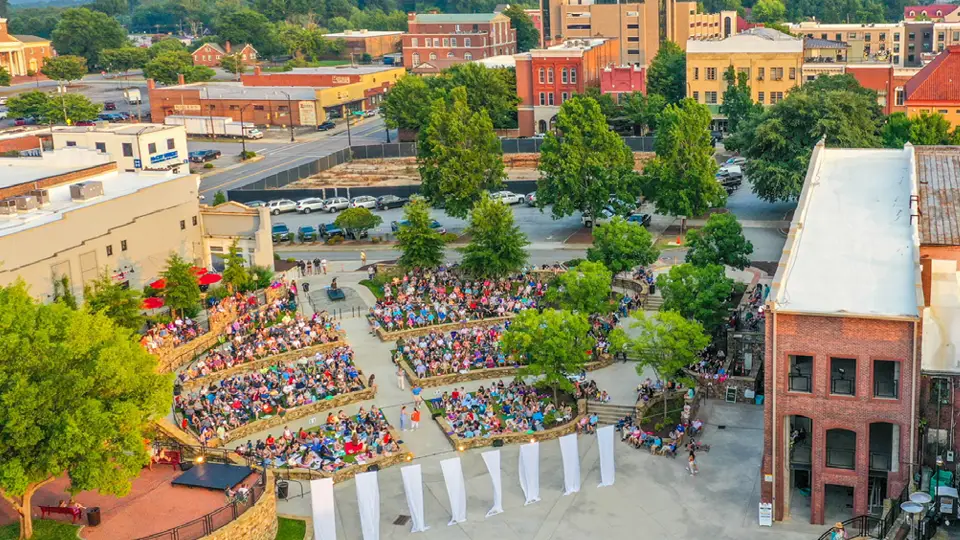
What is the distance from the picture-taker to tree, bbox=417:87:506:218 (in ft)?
268

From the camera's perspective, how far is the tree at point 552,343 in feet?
161

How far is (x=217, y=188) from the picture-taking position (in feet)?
346

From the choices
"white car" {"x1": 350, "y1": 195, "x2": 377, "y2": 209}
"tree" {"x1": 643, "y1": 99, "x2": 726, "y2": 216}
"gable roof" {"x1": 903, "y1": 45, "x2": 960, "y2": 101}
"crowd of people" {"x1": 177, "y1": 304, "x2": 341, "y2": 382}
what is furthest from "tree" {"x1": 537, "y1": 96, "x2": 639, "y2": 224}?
"gable roof" {"x1": 903, "y1": 45, "x2": 960, "y2": 101}

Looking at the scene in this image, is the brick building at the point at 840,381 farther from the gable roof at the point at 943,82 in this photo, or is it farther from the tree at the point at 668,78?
the tree at the point at 668,78

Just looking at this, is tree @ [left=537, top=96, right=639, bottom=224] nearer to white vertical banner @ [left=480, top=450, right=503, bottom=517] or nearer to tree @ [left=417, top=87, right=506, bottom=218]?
tree @ [left=417, top=87, right=506, bottom=218]


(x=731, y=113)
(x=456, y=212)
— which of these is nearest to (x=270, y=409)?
(x=456, y=212)

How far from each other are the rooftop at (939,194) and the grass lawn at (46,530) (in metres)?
32.0

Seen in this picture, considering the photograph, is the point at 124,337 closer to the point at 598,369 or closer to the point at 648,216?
the point at 598,369

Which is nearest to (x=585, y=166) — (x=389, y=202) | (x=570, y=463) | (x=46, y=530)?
(x=389, y=202)

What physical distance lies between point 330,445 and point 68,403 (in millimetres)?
12075

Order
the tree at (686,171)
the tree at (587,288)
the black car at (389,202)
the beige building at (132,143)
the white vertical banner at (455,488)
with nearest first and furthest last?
the white vertical banner at (455,488)
the tree at (587,288)
the tree at (686,171)
the beige building at (132,143)
the black car at (389,202)

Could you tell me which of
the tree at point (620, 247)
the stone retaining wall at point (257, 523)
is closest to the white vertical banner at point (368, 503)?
the stone retaining wall at point (257, 523)

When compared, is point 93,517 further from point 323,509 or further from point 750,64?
point 750,64

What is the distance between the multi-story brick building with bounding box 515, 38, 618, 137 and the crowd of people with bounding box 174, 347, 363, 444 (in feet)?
236
